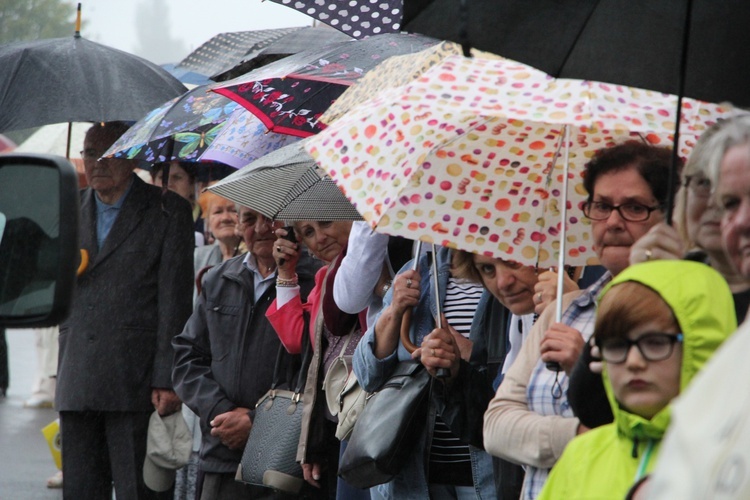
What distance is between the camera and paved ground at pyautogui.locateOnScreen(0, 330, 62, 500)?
9531mm

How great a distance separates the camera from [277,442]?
6188 millimetres

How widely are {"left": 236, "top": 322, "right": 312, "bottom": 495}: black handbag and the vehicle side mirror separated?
9.84ft

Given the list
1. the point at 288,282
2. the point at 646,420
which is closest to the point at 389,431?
the point at 288,282

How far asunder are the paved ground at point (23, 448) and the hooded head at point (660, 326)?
23.0 feet

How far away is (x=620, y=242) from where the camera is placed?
153 inches

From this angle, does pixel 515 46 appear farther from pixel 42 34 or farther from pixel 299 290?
pixel 42 34

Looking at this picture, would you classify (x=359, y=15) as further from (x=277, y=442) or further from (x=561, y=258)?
(x=561, y=258)

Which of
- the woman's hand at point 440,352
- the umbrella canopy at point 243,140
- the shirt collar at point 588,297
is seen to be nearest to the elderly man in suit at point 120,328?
the umbrella canopy at point 243,140

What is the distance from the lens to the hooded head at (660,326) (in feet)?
9.31

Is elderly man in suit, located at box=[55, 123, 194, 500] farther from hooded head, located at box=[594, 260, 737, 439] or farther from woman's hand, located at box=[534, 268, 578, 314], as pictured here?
hooded head, located at box=[594, 260, 737, 439]

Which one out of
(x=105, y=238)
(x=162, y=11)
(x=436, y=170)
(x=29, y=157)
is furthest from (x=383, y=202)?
(x=162, y=11)

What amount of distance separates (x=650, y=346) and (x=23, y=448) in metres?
9.42

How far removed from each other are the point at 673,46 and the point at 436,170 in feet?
4.29

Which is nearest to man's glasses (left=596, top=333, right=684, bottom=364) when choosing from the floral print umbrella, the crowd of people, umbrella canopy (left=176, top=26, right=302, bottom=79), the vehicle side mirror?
the crowd of people
